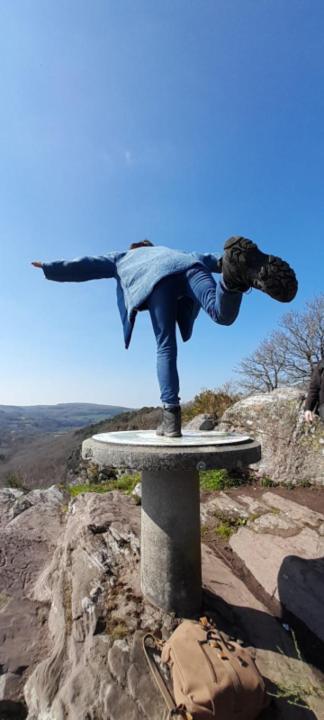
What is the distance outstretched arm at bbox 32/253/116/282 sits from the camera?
288 centimetres

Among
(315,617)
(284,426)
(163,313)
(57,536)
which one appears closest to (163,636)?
(315,617)

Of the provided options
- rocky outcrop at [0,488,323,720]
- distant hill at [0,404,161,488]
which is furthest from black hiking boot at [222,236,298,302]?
distant hill at [0,404,161,488]

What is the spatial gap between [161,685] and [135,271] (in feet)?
8.87

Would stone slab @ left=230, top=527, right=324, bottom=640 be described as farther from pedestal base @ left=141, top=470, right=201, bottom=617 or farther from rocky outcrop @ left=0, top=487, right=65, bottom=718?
rocky outcrop @ left=0, top=487, right=65, bottom=718

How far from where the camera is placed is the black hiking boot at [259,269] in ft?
5.72

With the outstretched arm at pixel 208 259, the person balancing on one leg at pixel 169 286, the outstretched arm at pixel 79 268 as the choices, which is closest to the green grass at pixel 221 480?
the person balancing on one leg at pixel 169 286

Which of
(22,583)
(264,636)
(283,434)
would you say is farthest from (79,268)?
(283,434)

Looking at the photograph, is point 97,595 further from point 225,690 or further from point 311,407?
point 311,407

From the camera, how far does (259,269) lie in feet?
5.85

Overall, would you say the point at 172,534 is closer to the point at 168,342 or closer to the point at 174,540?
the point at 174,540

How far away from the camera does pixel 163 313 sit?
8.91 feet

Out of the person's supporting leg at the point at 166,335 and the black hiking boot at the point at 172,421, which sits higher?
the person's supporting leg at the point at 166,335

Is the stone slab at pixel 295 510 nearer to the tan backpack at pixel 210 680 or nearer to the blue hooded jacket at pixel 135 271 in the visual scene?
the tan backpack at pixel 210 680

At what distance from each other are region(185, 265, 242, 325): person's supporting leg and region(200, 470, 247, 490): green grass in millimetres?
4071
